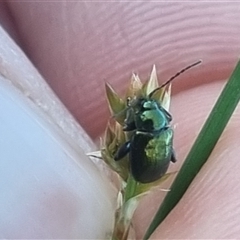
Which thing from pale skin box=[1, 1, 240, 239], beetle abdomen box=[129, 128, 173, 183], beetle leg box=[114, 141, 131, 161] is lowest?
pale skin box=[1, 1, 240, 239]

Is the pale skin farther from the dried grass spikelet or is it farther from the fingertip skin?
the dried grass spikelet

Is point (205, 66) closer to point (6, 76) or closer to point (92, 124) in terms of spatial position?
point (92, 124)

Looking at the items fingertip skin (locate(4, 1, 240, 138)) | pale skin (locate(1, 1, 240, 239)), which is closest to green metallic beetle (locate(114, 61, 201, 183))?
pale skin (locate(1, 1, 240, 239))

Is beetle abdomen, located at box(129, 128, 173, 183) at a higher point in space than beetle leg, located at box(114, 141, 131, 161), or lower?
lower

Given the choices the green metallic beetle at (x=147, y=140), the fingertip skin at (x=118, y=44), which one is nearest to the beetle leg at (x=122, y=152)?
the green metallic beetle at (x=147, y=140)

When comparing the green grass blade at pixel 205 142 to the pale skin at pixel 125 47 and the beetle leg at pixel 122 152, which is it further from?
the pale skin at pixel 125 47

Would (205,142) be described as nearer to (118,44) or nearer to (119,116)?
(119,116)

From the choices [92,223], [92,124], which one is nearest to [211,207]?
[92,223]

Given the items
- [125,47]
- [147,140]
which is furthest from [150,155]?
[125,47]
